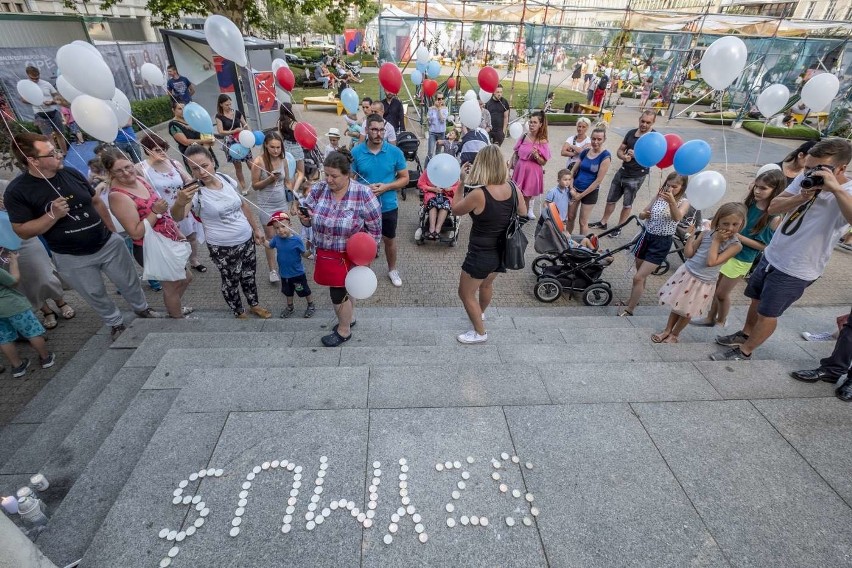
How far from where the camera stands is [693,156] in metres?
4.42

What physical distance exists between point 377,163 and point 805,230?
13.2ft

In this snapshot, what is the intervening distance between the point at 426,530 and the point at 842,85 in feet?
73.9

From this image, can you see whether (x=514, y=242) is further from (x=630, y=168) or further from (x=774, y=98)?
(x=774, y=98)

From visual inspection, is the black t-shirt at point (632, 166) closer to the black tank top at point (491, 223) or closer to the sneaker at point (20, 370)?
the black tank top at point (491, 223)

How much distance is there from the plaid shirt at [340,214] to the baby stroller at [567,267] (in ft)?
9.37

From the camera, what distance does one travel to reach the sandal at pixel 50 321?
4562mm

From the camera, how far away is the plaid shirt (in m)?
3.45

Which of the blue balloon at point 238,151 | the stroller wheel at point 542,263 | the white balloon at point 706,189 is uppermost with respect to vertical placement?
the white balloon at point 706,189

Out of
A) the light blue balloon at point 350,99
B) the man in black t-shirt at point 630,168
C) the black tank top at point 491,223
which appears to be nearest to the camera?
the black tank top at point 491,223

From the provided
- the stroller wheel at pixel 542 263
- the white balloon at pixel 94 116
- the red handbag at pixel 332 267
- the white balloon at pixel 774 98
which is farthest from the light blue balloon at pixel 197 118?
the white balloon at pixel 774 98

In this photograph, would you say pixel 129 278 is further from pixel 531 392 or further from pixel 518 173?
pixel 518 173

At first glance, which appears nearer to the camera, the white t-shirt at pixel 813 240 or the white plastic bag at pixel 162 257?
the white t-shirt at pixel 813 240

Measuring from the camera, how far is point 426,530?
2.09m

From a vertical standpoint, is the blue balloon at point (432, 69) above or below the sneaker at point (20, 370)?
above
